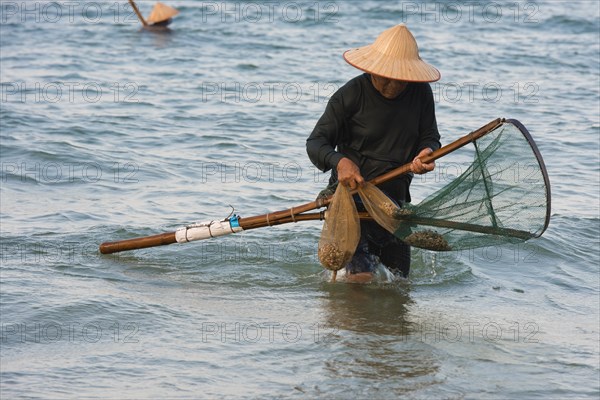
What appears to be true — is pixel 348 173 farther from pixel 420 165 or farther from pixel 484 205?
pixel 484 205

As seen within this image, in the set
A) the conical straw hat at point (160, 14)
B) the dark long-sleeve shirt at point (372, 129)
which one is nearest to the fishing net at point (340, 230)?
the dark long-sleeve shirt at point (372, 129)

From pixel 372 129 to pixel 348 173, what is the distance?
339mm

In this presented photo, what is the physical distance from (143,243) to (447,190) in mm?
2003

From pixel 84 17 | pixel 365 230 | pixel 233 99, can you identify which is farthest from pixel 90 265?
pixel 84 17

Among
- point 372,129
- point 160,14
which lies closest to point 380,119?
point 372,129

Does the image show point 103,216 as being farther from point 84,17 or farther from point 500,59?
point 84,17

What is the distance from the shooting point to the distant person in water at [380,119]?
208 inches

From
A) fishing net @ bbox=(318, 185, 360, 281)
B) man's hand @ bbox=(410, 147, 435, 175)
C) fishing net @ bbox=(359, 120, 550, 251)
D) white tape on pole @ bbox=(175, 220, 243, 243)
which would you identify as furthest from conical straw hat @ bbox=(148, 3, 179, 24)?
man's hand @ bbox=(410, 147, 435, 175)

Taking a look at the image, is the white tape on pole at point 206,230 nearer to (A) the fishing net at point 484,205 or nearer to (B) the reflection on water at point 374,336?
(B) the reflection on water at point 374,336

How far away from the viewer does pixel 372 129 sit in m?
5.45

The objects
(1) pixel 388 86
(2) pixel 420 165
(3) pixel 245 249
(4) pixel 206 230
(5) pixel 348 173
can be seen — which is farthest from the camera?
(3) pixel 245 249

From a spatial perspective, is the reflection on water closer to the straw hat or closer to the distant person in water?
the distant person in water

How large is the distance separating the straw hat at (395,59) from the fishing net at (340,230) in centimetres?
66

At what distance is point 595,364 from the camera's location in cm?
498
